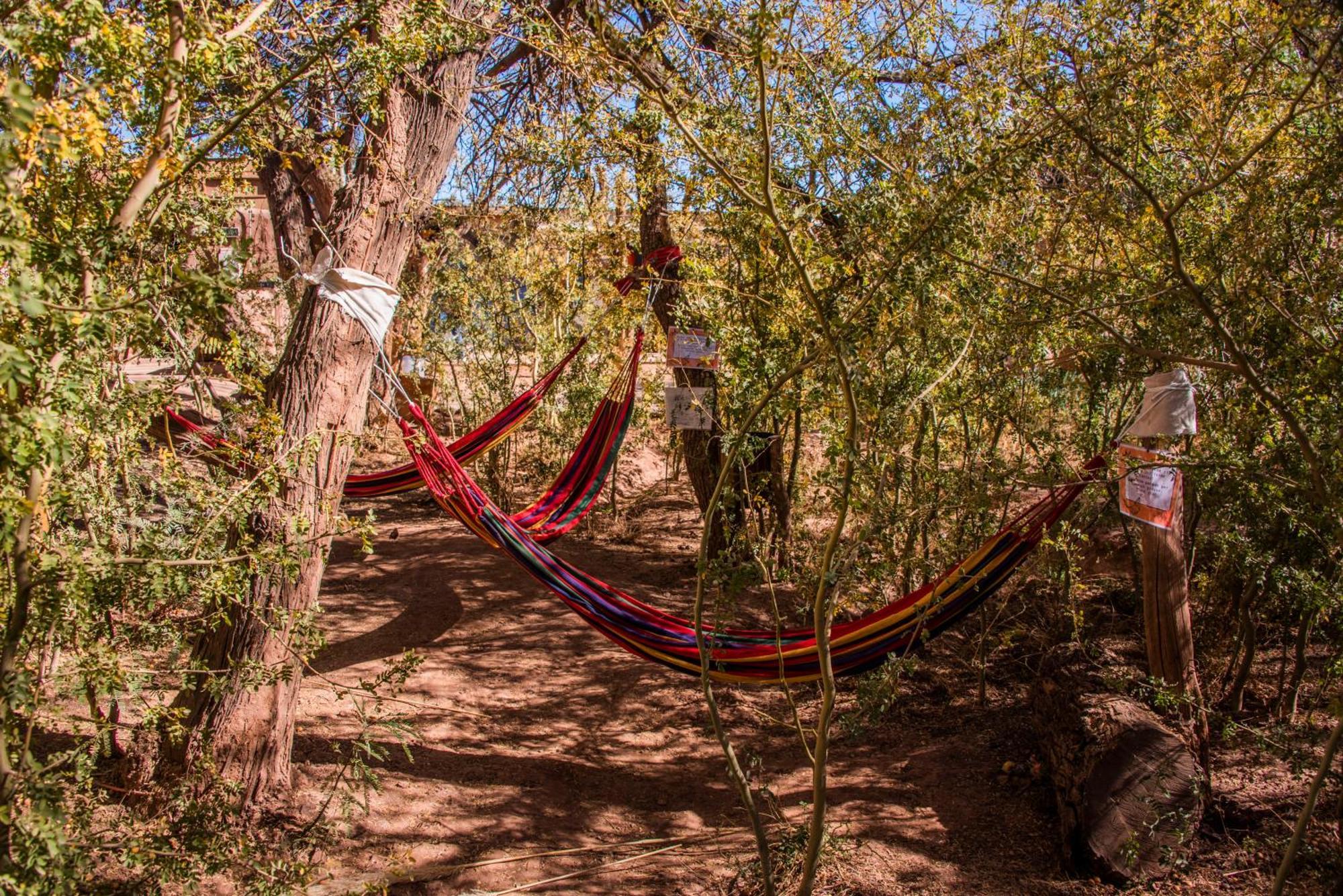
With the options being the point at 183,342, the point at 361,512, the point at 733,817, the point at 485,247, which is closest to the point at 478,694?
the point at 733,817

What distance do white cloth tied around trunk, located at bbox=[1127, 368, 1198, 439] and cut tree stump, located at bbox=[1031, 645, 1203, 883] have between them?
726mm

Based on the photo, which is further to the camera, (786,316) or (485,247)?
(485,247)

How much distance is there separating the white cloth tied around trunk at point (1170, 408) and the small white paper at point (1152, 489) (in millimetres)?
112

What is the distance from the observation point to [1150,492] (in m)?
2.37

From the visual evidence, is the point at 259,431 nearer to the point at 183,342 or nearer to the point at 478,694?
the point at 183,342

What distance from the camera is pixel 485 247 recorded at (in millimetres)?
5465

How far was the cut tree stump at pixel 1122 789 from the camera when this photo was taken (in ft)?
7.45

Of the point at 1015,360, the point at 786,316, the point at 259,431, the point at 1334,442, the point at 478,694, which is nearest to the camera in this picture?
the point at 1334,442

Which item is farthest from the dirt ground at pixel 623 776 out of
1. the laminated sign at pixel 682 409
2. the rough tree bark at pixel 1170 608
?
the laminated sign at pixel 682 409

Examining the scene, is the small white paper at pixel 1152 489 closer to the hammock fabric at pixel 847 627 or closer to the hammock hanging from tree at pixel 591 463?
the hammock fabric at pixel 847 627

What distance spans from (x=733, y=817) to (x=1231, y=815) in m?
1.39

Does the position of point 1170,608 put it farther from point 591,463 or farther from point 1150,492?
point 591,463

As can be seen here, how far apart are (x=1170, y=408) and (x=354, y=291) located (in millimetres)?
2253

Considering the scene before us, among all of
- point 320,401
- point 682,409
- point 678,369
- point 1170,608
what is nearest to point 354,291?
point 320,401
